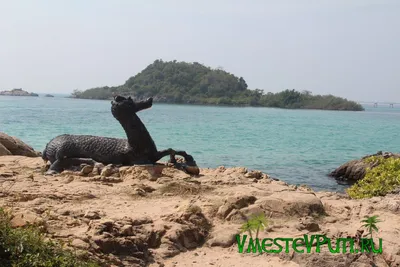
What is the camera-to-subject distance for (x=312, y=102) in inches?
3622

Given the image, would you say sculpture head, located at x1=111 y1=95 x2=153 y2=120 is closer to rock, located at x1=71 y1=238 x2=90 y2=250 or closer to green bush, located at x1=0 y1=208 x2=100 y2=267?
rock, located at x1=71 y1=238 x2=90 y2=250

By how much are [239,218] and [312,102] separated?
90515 mm

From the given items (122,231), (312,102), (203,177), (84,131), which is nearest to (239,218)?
(122,231)

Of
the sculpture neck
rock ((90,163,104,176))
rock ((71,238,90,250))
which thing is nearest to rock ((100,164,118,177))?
rock ((90,163,104,176))

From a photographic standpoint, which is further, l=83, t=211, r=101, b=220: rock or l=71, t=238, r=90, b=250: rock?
l=83, t=211, r=101, b=220: rock

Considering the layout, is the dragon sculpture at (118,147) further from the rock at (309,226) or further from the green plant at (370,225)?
the green plant at (370,225)

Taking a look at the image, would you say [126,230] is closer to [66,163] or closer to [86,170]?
[86,170]

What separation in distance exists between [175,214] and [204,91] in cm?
9646

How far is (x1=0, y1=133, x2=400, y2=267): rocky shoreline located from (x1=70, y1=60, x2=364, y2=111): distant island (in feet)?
274

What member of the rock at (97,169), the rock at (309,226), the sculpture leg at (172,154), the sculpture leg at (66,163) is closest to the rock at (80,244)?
the rock at (309,226)

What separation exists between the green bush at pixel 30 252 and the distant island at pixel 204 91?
86.2m

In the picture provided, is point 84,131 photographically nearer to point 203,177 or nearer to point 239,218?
point 203,177

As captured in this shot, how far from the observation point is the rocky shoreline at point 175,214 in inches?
162

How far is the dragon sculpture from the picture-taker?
6957 mm
